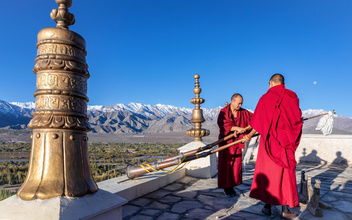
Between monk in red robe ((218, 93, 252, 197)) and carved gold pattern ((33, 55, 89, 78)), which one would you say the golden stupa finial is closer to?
carved gold pattern ((33, 55, 89, 78))

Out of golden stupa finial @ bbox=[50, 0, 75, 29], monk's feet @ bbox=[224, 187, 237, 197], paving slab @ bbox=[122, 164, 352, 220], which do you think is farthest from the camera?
monk's feet @ bbox=[224, 187, 237, 197]

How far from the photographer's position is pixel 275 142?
301 centimetres

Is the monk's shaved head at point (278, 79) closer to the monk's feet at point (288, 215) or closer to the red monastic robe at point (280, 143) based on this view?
the red monastic robe at point (280, 143)

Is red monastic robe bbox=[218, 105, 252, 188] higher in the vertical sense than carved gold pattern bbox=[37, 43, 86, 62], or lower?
lower

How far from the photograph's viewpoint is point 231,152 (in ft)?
13.5

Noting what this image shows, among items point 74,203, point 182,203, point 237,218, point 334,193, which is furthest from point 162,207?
point 334,193

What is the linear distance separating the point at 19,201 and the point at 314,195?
3474mm

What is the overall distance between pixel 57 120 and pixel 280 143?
272 cm

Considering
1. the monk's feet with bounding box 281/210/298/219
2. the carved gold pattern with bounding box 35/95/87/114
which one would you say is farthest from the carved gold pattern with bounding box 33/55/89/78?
the monk's feet with bounding box 281/210/298/219

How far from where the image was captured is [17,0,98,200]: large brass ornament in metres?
1.58

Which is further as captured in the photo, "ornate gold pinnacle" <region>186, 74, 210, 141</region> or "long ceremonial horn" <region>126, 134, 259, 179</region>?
"ornate gold pinnacle" <region>186, 74, 210, 141</region>

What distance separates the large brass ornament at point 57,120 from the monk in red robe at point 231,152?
293cm

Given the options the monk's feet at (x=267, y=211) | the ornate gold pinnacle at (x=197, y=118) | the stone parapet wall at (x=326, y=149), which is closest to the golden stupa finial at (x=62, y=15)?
the monk's feet at (x=267, y=211)

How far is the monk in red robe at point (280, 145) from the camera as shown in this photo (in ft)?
9.74
